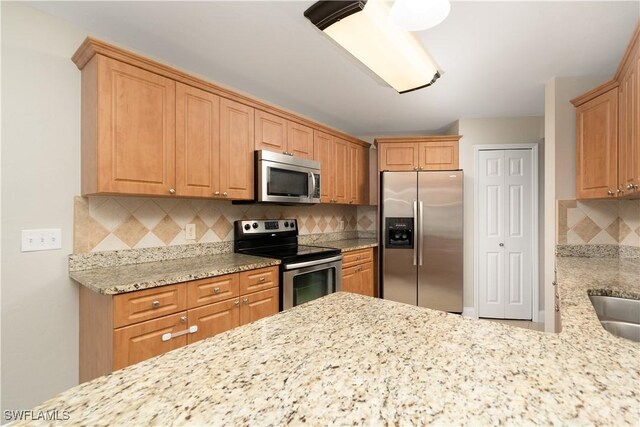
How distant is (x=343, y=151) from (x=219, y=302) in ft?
7.75

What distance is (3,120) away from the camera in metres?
1.61

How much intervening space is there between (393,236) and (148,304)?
2727 millimetres

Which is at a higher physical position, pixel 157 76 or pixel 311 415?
pixel 157 76

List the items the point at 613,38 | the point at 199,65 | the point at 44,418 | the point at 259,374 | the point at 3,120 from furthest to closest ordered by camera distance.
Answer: the point at 199,65, the point at 613,38, the point at 3,120, the point at 259,374, the point at 44,418

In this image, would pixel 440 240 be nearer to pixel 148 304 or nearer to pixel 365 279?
pixel 365 279

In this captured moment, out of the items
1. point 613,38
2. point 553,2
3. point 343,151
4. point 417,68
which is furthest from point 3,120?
point 613,38

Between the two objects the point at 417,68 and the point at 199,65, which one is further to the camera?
the point at 199,65

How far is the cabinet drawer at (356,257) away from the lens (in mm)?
3176

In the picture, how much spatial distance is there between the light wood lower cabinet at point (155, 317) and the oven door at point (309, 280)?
0.31 metres

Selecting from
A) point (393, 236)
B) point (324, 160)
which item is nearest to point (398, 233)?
point (393, 236)

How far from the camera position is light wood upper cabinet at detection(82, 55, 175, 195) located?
172cm

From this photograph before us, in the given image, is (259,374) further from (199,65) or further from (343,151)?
(343,151)

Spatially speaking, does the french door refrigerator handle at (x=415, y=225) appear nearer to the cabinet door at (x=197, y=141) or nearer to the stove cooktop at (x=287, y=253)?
the stove cooktop at (x=287, y=253)

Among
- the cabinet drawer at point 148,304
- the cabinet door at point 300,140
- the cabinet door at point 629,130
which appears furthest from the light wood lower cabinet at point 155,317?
the cabinet door at point 629,130
